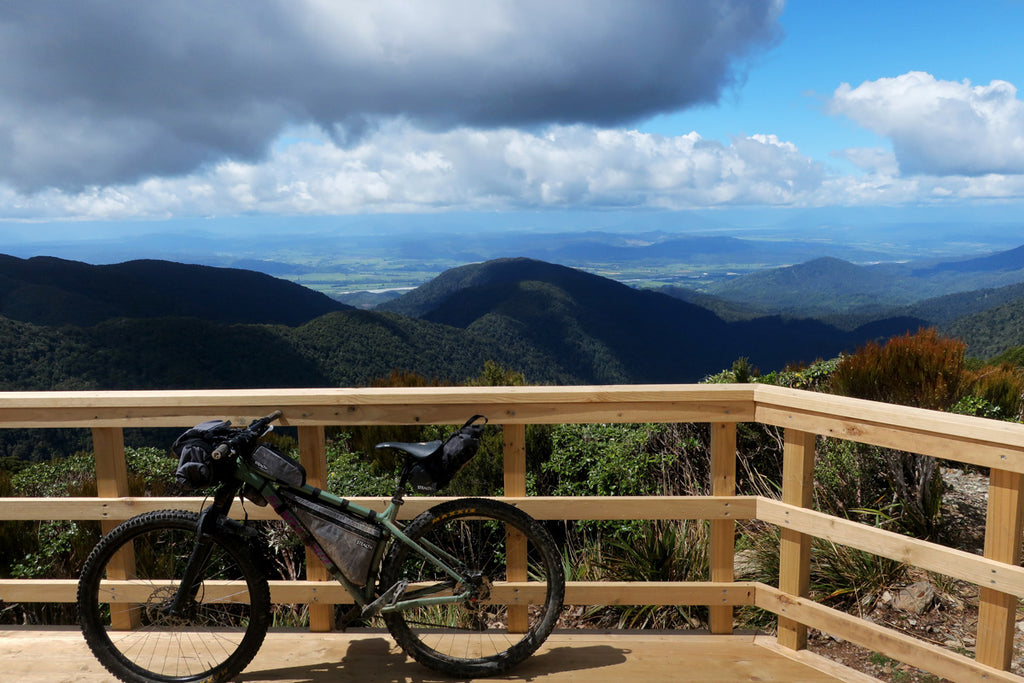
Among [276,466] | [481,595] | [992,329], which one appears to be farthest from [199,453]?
[992,329]

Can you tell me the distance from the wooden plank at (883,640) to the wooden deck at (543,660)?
151 millimetres

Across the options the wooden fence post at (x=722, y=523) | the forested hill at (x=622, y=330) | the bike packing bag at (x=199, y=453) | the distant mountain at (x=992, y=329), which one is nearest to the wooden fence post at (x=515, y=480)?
the wooden fence post at (x=722, y=523)

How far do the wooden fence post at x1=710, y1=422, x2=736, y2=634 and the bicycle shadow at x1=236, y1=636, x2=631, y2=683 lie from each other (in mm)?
434

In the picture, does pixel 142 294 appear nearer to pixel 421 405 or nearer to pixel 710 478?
pixel 710 478

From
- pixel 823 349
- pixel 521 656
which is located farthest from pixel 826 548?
pixel 823 349

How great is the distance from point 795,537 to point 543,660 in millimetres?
1052

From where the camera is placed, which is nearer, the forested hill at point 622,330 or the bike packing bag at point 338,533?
the bike packing bag at point 338,533

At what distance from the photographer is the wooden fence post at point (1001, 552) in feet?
7.54

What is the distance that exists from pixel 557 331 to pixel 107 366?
6623cm

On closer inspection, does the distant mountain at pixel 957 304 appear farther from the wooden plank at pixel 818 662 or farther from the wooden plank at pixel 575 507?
the wooden plank at pixel 575 507

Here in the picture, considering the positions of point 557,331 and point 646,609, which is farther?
point 557,331

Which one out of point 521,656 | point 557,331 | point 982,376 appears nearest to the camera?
point 521,656

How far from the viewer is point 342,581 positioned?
2.63 m

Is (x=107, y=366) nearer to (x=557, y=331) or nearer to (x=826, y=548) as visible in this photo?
(x=826, y=548)
